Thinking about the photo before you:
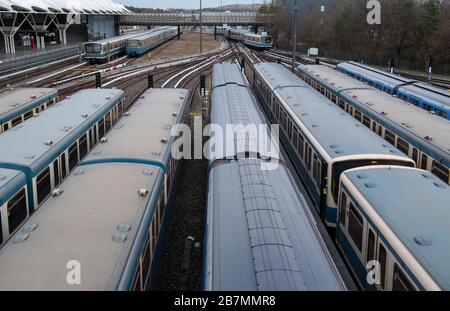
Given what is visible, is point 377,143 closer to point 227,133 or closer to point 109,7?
point 227,133

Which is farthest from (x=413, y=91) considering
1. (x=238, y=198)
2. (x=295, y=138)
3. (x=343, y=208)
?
(x=238, y=198)

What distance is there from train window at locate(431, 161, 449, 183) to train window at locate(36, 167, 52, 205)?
354 inches

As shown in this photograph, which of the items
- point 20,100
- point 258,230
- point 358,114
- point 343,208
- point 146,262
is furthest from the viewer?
point 358,114

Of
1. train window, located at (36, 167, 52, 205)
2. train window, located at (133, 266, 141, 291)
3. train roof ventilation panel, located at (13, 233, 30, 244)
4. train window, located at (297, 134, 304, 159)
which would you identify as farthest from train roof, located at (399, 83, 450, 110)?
train roof ventilation panel, located at (13, 233, 30, 244)

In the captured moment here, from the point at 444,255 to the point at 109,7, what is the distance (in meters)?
80.7

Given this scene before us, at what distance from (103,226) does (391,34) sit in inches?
2239

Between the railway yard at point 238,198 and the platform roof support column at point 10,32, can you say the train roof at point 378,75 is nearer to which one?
the railway yard at point 238,198

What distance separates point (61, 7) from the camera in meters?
57.9

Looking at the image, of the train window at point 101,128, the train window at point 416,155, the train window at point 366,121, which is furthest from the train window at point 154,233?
the train window at point 366,121

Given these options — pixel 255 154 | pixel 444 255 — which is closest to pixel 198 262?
pixel 255 154

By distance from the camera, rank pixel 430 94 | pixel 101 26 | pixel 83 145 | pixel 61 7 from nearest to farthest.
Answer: pixel 83 145, pixel 430 94, pixel 61 7, pixel 101 26

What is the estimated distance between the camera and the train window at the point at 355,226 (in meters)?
8.45

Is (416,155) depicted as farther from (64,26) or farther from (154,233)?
(64,26)

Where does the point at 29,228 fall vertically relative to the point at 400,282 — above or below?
above
